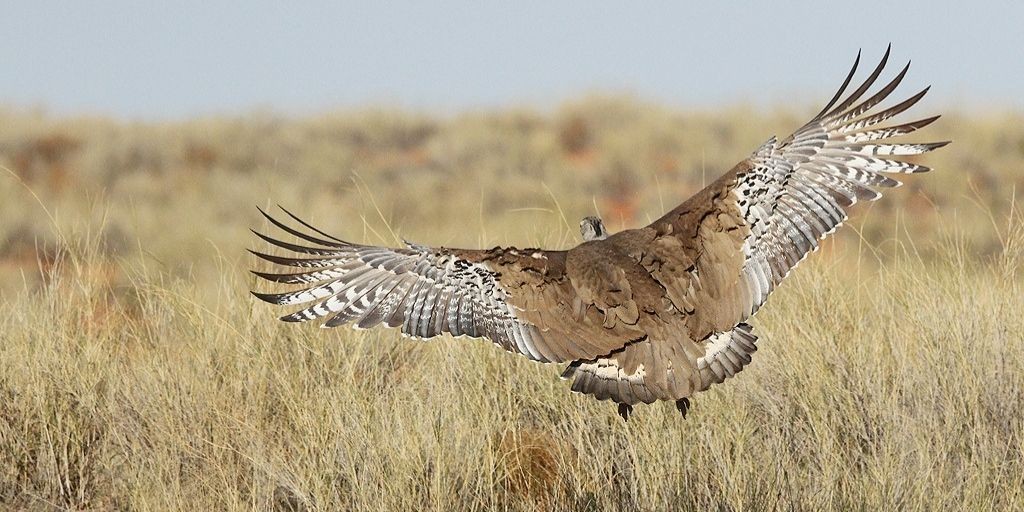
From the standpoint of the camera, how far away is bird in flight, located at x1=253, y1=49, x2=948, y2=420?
14.3 ft

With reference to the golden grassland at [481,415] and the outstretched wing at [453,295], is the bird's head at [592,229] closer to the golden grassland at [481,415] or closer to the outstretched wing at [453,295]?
the outstretched wing at [453,295]

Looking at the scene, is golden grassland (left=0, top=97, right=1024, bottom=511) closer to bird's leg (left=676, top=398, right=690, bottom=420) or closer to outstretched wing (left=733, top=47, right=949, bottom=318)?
bird's leg (left=676, top=398, right=690, bottom=420)

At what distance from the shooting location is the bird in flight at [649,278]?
4.36 meters

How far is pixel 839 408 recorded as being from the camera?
210 inches

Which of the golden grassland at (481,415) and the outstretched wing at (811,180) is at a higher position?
the outstretched wing at (811,180)

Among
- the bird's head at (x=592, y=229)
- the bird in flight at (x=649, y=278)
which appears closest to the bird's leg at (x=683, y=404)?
the bird in flight at (x=649, y=278)

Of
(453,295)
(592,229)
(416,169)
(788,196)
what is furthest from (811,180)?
(416,169)

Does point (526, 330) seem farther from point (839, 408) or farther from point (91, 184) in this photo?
point (91, 184)

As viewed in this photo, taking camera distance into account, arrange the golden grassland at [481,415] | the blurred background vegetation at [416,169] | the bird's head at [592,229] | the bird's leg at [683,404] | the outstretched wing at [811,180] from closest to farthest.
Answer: the bird's leg at [683,404], the golden grassland at [481,415], the outstretched wing at [811,180], the bird's head at [592,229], the blurred background vegetation at [416,169]

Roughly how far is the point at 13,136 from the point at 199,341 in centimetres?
1644

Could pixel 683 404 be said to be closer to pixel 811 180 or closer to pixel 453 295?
pixel 453 295

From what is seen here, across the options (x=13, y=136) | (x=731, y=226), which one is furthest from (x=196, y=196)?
(x=731, y=226)

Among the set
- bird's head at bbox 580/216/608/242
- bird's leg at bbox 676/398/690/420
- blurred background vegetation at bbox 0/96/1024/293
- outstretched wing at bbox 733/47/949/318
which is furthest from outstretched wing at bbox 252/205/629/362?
blurred background vegetation at bbox 0/96/1024/293

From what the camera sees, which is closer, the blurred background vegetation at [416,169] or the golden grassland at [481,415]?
the golden grassland at [481,415]
